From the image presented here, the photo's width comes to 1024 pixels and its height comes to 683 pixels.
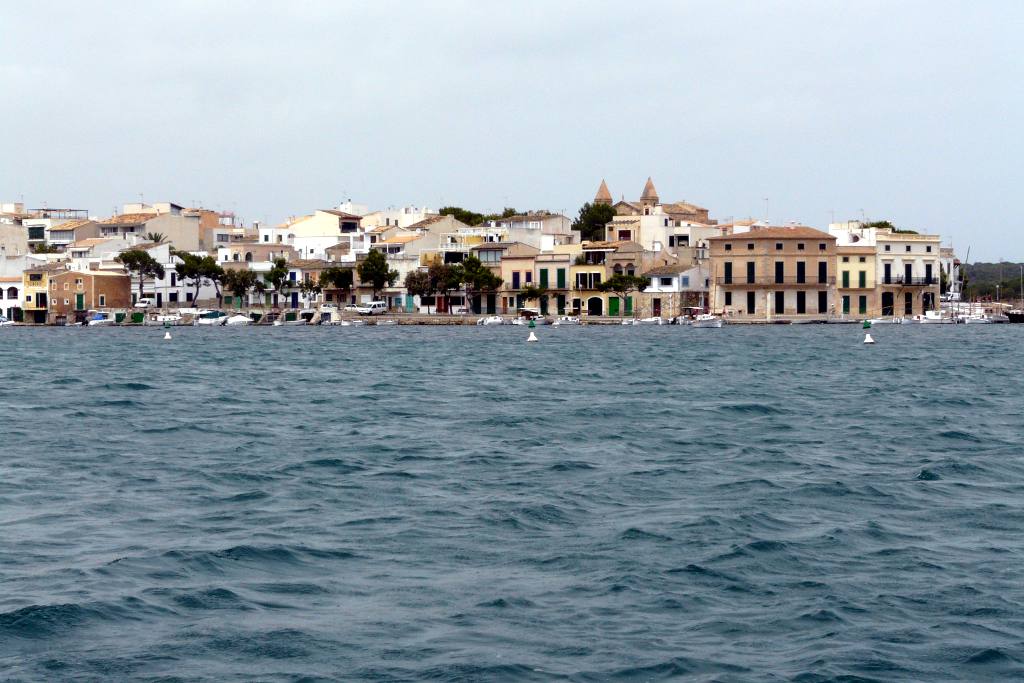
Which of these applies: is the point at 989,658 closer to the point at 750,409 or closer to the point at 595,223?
the point at 750,409

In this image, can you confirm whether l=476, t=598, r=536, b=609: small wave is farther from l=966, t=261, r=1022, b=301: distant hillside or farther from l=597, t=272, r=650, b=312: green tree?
l=966, t=261, r=1022, b=301: distant hillside

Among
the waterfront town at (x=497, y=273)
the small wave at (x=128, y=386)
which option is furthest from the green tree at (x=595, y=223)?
the small wave at (x=128, y=386)

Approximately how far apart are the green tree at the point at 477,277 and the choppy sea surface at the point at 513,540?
5011cm

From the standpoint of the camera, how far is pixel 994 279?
15062cm

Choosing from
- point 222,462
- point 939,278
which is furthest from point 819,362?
point 939,278

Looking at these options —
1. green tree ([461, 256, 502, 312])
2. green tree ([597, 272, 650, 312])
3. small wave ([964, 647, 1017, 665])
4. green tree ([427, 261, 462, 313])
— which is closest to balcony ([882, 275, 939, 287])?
green tree ([597, 272, 650, 312])

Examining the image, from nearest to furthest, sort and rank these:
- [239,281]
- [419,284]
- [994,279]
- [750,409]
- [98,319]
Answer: [750,409] → [419,284] → [98,319] → [239,281] → [994,279]

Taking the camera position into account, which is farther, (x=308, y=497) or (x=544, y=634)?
(x=308, y=497)

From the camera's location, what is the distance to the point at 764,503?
13.1m

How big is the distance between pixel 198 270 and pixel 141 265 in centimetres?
313

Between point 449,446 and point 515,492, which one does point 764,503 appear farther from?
point 449,446

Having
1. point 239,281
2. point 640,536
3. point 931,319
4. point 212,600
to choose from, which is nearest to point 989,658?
point 640,536

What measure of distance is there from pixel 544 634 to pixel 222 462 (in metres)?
8.41

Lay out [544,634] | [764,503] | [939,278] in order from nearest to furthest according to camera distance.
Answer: [544,634] < [764,503] < [939,278]
